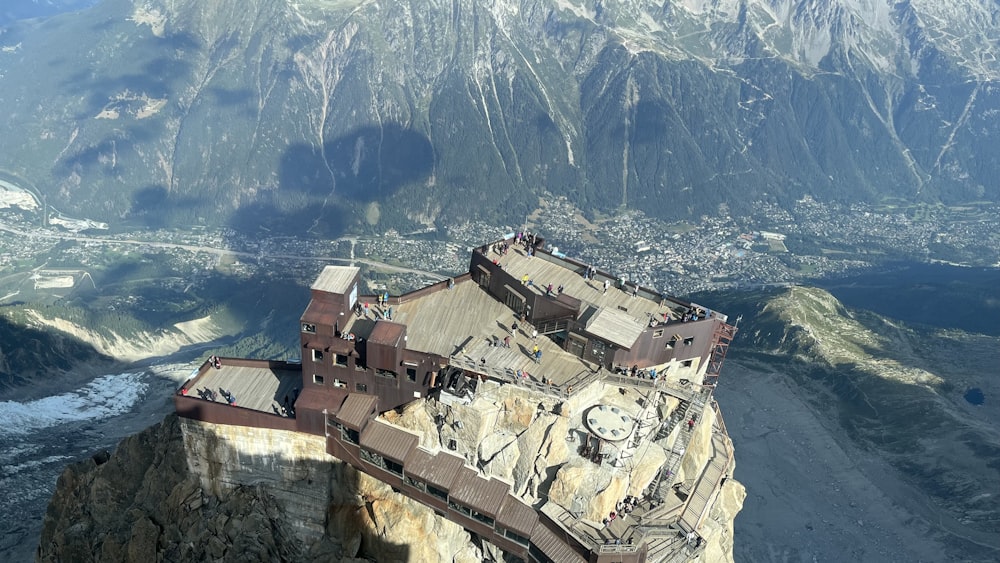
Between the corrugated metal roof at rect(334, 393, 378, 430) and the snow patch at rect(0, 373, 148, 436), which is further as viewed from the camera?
the snow patch at rect(0, 373, 148, 436)

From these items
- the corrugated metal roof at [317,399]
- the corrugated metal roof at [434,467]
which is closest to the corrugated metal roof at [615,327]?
the corrugated metal roof at [434,467]

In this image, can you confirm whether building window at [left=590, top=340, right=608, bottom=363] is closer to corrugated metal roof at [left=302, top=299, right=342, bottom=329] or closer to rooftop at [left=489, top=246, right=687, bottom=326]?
rooftop at [left=489, top=246, right=687, bottom=326]

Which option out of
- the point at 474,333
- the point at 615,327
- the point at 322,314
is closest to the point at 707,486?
the point at 615,327

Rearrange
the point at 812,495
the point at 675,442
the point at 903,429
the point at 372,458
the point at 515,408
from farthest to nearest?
the point at 903,429 < the point at 812,495 < the point at 675,442 < the point at 515,408 < the point at 372,458

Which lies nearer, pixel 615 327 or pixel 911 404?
pixel 615 327

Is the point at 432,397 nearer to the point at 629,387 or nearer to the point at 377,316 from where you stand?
the point at 377,316

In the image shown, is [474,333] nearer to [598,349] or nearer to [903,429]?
[598,349]

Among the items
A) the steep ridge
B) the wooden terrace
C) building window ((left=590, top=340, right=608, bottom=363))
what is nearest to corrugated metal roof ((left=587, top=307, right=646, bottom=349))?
building window ((left=590, top=340, right=608, bottom=363))
